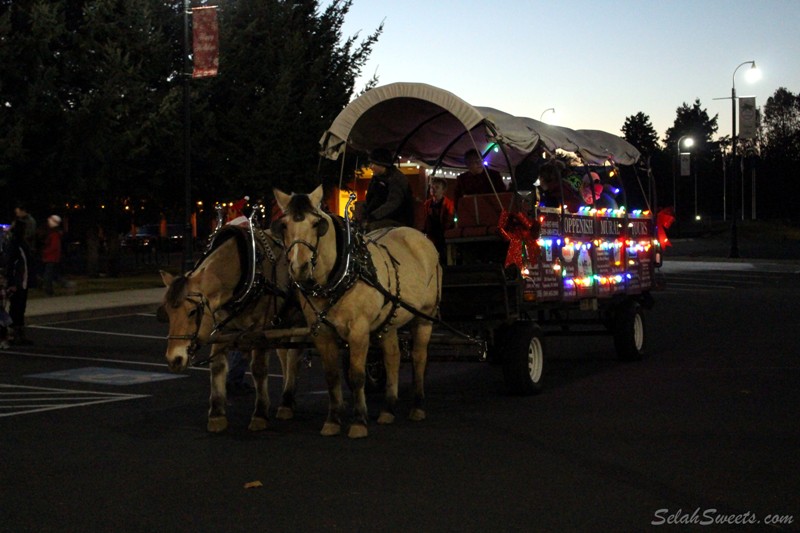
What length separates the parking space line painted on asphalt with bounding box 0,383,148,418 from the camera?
11.5m

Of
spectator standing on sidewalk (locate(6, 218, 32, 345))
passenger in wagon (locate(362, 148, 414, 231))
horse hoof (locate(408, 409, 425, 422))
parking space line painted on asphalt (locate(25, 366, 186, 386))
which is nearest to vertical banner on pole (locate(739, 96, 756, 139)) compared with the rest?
spectator standing on sidewalk (locate(6, 218, 32, 345))

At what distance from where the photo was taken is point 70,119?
30875mm

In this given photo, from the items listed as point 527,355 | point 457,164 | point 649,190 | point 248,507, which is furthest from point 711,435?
point 649,190

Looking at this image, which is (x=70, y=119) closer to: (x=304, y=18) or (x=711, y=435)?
(x=304, y=18)

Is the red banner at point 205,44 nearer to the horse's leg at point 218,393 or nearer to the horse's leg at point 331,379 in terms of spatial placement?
the horse's leg at point 218,393

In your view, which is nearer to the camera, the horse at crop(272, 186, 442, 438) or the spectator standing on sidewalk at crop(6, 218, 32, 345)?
the horse at crop(272, 186, 442, 438)

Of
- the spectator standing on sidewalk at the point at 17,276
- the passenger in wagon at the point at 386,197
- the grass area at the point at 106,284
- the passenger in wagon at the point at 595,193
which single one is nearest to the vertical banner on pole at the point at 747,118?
the grass area at the point at 106,284

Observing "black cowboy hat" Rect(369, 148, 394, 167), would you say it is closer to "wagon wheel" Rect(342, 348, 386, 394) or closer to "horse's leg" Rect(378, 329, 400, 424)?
"horse's leg" Rect(378, 329, 400, 424)

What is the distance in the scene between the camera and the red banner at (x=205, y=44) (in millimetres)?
27062

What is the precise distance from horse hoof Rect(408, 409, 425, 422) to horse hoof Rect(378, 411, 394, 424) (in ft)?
0.71

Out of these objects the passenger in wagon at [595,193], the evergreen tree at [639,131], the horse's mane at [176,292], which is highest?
the evergreen tree at [639,131]

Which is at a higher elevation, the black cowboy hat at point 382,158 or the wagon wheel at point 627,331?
the black cowboy hat at point 382,158

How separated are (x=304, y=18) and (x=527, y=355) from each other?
102 ft

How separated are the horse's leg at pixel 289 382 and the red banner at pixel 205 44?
17631 millimetres
